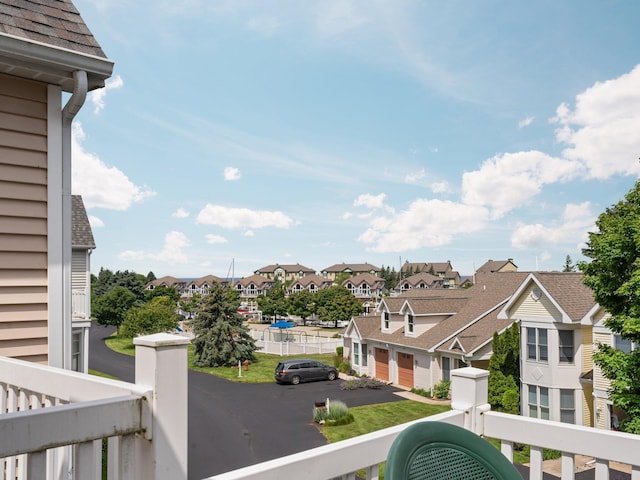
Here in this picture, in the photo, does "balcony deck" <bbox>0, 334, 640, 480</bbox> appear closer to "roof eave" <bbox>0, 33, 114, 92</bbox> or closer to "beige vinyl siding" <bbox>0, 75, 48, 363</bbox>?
"beige vinyl siding" <bbox>0, 75, 48, 363</bbox>

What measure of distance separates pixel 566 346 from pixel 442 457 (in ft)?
55.1

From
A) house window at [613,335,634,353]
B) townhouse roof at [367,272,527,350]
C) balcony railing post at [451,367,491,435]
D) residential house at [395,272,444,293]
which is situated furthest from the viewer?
residential house at [395,272,444,293]

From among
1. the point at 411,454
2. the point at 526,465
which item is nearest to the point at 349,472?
the point at 411,454

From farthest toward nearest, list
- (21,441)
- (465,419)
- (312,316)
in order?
(312,316) → (465,419) → (21,441)

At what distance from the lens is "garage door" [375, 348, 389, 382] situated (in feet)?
79.4

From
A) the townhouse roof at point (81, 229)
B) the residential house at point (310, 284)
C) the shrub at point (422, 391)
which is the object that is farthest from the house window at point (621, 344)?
the residential house at point (310, 284)

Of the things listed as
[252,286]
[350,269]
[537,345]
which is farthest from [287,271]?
[537,345]

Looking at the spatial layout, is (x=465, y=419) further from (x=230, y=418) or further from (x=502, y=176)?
(x=502, y=176)

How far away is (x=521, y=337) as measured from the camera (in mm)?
17547

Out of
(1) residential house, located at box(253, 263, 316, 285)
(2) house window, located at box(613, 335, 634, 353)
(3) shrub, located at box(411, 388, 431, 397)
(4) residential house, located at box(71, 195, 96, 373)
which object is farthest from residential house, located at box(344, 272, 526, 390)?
(1) residential house, located at box(253, 263, 316, 285)

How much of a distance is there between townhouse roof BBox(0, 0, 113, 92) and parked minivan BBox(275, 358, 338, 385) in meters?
20.3

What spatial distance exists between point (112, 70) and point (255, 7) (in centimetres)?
831

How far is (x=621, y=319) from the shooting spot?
11.4 m

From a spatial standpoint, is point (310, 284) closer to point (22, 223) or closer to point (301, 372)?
point (301, 372)
